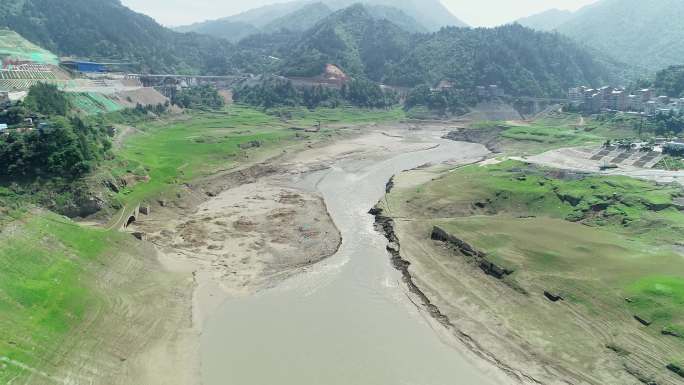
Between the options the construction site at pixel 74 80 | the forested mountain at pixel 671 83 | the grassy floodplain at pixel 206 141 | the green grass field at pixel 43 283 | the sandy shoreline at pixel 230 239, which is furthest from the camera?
the forested mountain at pixel 671 83

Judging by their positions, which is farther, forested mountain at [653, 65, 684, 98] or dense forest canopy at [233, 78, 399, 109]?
dense forest canopy at [233, 78, 399, 109]

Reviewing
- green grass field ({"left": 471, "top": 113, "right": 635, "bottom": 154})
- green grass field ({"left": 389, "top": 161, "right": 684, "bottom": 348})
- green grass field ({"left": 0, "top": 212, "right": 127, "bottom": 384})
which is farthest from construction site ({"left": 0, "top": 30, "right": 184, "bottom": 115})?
green grass field ({"left": 471, "top": 113, "right": 635, "bottom": 154})

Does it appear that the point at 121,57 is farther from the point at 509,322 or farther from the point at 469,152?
the point at 509,322

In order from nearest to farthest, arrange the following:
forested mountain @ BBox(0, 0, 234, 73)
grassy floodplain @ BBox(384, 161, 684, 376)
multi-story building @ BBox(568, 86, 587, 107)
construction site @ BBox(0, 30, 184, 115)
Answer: grassy floodplain @ BBox(384, 161, 684, 376) < construction site @ BBox(0, 30, 184, 115) < multi-story building @ BBox(568, 86, 587, 107) < forested mountain @ BBox(0, 0, 234, 73)

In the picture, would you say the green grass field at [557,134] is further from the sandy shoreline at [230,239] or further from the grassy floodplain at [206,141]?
the sandy shoreline at [230,239]

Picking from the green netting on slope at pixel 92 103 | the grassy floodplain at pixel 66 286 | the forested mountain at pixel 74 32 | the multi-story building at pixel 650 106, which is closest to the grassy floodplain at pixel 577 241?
the grassy floodplain at pixel 66 286

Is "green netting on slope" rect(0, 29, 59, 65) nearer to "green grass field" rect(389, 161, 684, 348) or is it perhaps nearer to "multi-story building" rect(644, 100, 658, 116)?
"green grass field" rect(389, 161, 684, 348)
